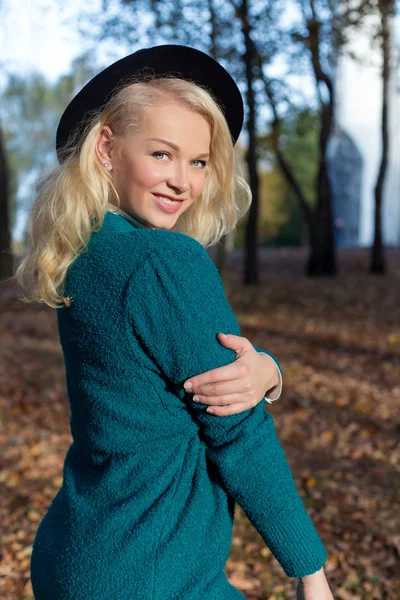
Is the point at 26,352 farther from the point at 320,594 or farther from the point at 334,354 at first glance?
the point at 320,594

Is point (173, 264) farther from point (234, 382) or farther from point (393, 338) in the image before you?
point (393, 338)

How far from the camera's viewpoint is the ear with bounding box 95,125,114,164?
5.29ft

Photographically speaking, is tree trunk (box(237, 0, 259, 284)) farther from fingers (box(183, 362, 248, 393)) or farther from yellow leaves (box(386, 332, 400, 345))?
fingers (box(183, 362, 248, 393))

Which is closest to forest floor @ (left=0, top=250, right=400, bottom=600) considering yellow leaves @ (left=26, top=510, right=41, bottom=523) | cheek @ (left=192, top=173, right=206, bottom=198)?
yellow leaves @ (left=26, top=510, right=41, bottom=523)

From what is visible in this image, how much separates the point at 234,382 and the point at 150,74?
0.80 m

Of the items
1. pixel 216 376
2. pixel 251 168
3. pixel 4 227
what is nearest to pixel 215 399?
pixel 216 376

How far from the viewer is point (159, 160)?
1562 mm

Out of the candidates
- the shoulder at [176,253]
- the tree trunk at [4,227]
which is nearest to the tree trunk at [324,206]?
the tree trunk at [4,227]

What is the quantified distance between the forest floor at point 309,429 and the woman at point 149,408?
2.69 meters

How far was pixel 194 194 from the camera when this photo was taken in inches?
66.3

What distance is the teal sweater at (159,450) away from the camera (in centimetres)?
132

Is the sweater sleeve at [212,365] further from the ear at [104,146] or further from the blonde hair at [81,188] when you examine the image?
the ear at [104,146]

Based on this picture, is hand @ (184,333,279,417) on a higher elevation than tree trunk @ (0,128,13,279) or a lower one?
higher

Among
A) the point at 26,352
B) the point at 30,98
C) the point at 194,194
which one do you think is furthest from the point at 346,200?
the point at 194,194
